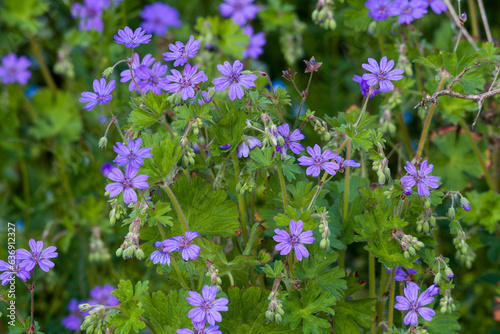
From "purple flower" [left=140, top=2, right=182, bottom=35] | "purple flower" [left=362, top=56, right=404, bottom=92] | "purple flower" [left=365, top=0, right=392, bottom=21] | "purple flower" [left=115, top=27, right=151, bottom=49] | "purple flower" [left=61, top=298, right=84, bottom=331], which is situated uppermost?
"purple flower" [left=140, top=2, right=182, bottom=35]

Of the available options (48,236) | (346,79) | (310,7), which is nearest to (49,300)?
(48,236)

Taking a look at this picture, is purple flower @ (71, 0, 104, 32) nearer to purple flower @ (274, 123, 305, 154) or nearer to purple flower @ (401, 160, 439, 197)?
purple flower @ (274, 123, 305, 154)

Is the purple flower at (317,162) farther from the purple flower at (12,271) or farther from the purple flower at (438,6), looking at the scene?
the purple flower at (438,6)

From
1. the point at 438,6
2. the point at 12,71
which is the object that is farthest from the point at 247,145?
the point at 12,71

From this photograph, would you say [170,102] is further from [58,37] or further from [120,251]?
[58,37]

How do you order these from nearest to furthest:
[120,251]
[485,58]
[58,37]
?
[120,251]
[485,58]
[58,37]

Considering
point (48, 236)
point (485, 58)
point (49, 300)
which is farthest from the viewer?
point (49, 300)

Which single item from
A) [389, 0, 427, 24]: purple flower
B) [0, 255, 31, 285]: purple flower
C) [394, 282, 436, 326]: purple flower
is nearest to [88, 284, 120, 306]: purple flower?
[0, 255, 31, 285]: purple flower
